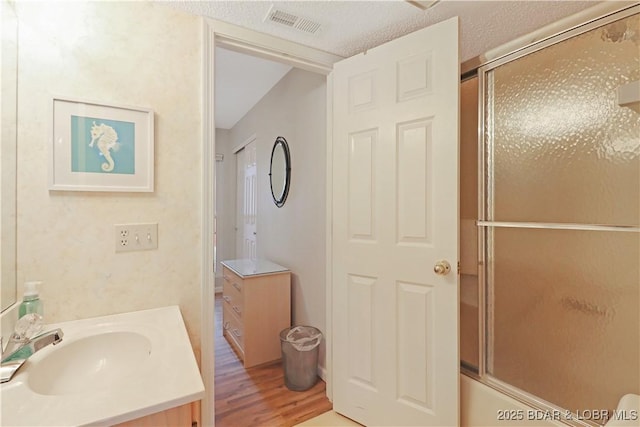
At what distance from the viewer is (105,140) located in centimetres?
Answer: 125

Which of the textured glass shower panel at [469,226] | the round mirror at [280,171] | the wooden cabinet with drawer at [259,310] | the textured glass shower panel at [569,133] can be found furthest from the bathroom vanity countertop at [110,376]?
the round mirror at [280,171]

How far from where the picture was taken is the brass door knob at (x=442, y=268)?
54.3 inches

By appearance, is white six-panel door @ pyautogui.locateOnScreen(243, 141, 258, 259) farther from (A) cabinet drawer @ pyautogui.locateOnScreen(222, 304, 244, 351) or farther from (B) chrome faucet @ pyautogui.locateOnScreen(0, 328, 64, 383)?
(B) chrome faucet @ pyautogui.locateOnScreen(0, 328, 64, 383)

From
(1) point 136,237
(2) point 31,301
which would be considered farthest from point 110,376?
(1) point 136,237

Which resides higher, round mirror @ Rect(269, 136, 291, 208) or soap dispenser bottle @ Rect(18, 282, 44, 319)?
round mirror @ Rect(269, 136, 291, 208)

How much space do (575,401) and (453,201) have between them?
3.23ft

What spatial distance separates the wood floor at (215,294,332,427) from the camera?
1.78m

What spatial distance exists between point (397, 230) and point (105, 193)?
4.65 ft

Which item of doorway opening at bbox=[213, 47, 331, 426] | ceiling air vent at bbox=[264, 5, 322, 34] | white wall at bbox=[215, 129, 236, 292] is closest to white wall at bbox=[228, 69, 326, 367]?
doorway opening at bbox=[213, 47, 331, 426]

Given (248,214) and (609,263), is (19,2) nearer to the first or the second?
(609,263)

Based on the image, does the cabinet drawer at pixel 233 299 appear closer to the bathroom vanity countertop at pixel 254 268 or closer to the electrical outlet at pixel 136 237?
the bathroom vanity countertop at pixel 254 268

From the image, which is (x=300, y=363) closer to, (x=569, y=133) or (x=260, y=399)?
(x=260, y=399)

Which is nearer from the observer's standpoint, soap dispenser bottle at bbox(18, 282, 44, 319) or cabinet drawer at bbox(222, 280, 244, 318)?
soap dispenser bottle at bbox(18, 282, 44, 319)

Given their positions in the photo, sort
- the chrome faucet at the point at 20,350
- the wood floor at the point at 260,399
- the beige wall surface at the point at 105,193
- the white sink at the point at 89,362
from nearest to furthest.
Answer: the chrome faucet at the point at 20,350, the white sink at the point at 89,362, the beige wall surface at the point at 105,193, the wood floor at the point at 260,399
